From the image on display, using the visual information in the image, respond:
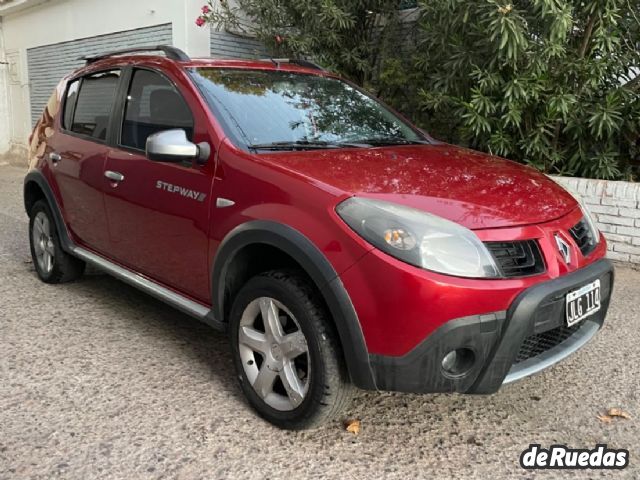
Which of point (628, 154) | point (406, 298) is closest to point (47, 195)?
point (406, 298)

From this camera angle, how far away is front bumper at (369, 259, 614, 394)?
2.15 meters

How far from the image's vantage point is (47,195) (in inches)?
173

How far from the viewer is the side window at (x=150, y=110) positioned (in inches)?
126

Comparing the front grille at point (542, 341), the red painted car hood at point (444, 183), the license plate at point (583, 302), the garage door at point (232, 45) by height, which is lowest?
the front grille at point (542, 341)

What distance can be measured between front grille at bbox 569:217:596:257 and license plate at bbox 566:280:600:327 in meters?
0.17

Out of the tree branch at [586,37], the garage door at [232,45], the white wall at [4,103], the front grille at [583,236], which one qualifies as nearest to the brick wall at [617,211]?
the tree branch at [586,37]

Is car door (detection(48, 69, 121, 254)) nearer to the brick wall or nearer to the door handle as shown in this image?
the door handle

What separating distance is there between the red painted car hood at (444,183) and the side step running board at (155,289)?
0.88 metres

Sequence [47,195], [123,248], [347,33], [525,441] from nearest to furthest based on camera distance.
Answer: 1. [525,441]
2. [123,248]
3. [47,195]
4. [347,33]

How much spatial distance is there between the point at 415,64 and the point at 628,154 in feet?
7.96

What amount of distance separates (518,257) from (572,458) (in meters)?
0.92

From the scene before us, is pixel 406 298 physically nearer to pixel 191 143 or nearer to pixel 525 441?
pixel 525 441

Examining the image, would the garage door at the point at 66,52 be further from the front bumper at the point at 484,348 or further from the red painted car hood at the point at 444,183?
the front bumper at the point at 484,348

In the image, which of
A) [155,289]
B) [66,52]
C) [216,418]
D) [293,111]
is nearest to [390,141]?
[293,111]
